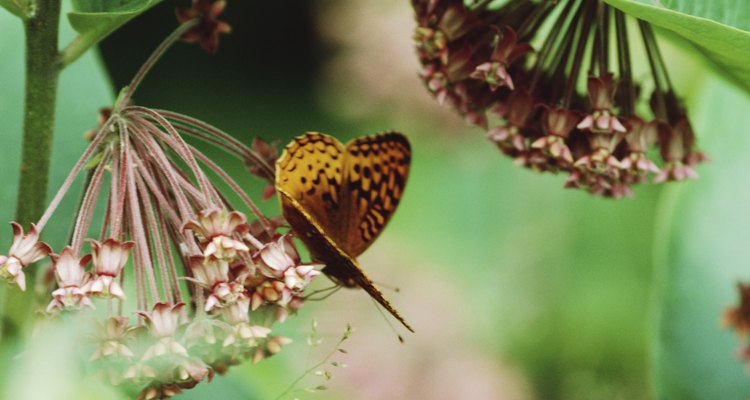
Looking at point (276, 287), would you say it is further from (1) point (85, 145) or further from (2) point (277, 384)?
(2) point (277, 384)

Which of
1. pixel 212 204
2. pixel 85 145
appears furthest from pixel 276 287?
pixel 85 145

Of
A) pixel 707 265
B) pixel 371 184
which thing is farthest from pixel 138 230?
pixel 707 265

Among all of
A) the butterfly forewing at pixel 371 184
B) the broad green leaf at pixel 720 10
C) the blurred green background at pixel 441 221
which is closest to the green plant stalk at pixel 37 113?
the butterfly forewing at pixel 371 184

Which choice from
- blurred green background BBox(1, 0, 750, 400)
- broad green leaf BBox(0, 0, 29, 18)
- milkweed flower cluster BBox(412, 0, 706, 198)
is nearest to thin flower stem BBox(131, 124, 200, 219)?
broad green leaf BBox(0, 0, 29, 18)

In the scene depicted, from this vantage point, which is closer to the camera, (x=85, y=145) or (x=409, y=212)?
(x=85, y=145)

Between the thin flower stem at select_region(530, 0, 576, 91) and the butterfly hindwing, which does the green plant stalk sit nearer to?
the butterfly hindwing

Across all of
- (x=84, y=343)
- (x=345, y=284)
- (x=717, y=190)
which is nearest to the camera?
(x=84, y=343)

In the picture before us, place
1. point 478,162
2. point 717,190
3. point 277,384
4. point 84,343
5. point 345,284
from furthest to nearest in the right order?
point 478,162
point 277,384
point 717,190
point 345,284
point 84,343

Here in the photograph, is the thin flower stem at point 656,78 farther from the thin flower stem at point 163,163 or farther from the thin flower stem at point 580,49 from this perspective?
the thin flower stem at point 163,163
